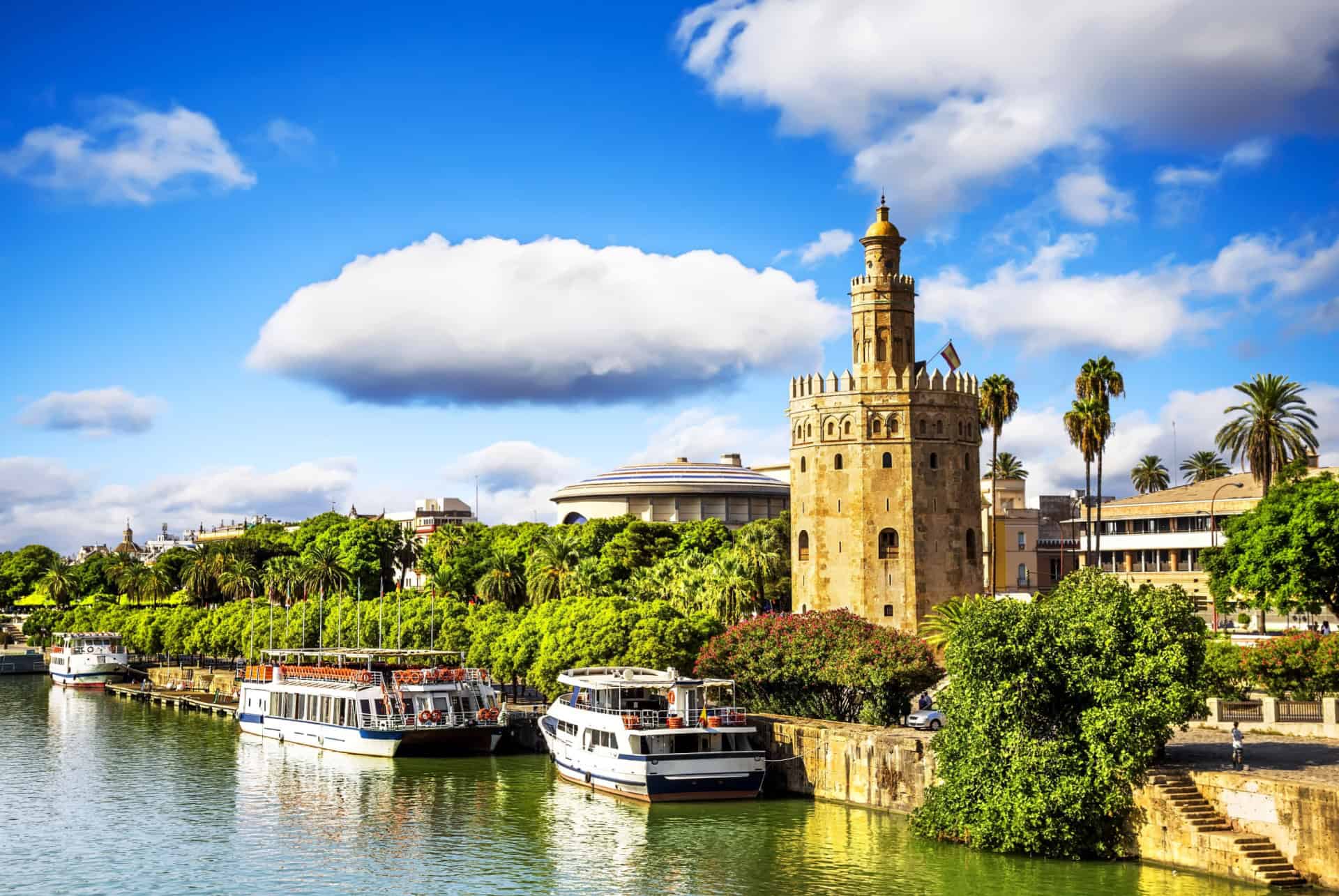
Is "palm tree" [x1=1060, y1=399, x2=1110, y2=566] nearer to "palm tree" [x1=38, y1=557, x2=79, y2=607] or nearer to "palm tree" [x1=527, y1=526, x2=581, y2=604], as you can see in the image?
"palm tree" [x1=527, y1=526, x2=581, y2=604]

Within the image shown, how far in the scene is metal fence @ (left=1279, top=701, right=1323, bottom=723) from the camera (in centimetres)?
4325

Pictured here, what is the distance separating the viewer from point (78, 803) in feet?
162

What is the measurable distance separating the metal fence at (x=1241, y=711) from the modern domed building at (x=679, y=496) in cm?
9245

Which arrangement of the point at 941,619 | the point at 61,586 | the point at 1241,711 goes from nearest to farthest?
the point at 1241,711
the point at 941,619
the point at 61,586

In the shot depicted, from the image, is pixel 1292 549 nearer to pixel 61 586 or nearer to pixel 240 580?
pixel 240 580

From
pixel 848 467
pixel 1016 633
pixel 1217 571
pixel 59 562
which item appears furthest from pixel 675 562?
pixel 59 562

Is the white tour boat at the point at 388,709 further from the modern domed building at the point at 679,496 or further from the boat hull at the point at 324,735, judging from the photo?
the modern domed building at the point at 679,496

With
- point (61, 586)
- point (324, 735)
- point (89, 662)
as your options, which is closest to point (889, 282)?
point (324, 735)

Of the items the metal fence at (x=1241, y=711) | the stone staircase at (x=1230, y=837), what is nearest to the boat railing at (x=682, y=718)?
the stone staircase at (x=1230, y=837)

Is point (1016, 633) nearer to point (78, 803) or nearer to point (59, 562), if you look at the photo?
point (78, 803)

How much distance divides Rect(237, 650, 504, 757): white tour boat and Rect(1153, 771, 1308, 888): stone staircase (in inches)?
1229

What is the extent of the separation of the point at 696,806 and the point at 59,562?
5658 inches

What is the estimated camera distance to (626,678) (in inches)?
1992

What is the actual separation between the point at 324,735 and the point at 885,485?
30.3 m
